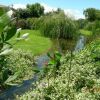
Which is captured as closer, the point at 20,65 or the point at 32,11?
the point at 20,65

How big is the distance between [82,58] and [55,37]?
28.5m

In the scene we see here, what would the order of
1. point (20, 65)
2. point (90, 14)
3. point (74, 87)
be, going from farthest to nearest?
point (90, 14) → point (20, 65) → point (74, 87)

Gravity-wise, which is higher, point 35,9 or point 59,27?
point 59,27

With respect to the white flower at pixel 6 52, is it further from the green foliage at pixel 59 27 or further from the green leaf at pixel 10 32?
the green foliage at pixel 59 27

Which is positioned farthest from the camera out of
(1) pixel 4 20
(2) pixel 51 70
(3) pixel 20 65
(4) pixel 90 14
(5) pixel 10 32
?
(4) pixel 90 14

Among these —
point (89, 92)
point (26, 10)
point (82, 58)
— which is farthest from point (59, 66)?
point (26, 10)

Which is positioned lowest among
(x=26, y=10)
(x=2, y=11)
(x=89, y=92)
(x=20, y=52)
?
(x=26, y=10)

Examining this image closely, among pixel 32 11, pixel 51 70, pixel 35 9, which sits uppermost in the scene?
pixel 51 70

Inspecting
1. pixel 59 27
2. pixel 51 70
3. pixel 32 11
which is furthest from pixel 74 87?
pixel 32 11

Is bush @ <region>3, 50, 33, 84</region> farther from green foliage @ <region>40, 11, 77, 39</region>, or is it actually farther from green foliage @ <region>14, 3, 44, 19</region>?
green foliage @ <region>14, 3, 44, 19</region>

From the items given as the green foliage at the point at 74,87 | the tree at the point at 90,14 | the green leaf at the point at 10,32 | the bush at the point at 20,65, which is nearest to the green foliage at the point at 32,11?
the tree at the point at 90,14

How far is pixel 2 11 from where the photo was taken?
4.68 feet

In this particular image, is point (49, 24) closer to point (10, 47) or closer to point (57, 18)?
point (57, 18)

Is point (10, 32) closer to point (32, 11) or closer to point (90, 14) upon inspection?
point (32, 11)
